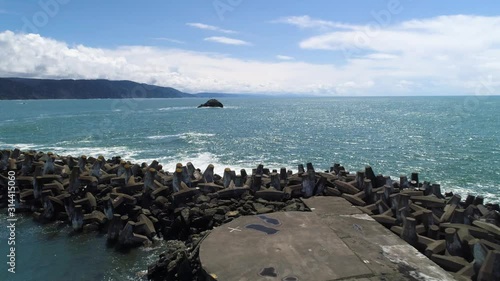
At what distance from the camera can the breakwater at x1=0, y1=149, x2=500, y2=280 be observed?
9953 mm

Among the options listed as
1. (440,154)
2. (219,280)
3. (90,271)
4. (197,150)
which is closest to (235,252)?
(219,280)

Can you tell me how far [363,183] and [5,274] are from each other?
13.3 meters

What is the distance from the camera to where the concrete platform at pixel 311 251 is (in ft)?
26.2

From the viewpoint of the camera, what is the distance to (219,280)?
7.82 metres

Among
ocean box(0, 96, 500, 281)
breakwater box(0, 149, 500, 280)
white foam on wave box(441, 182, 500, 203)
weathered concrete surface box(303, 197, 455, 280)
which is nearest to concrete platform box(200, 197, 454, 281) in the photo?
weathered concrete surface box(303, 197, 455, 280)

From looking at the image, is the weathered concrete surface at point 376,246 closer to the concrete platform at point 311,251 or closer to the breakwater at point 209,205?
the concrete platform at point 311,251

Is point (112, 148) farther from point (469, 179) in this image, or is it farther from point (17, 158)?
point (469, 179)

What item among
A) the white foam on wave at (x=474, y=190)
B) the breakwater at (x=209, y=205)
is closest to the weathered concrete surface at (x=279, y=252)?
the breakwater at (x=209, y=205)

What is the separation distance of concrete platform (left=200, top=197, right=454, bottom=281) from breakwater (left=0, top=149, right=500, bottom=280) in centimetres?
68

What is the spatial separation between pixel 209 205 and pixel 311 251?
18.7 feet

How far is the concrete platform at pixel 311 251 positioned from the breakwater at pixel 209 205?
0.68m

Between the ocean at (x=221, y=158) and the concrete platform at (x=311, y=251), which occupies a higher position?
the concrete platform at (x=311, y=251)

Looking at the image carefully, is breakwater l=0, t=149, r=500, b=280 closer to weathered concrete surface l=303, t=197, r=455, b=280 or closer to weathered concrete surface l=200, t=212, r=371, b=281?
weathered concrete surface l=303, t=197, r=455, b=280

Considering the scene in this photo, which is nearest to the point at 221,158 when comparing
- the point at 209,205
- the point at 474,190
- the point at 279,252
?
the point at 209,205
